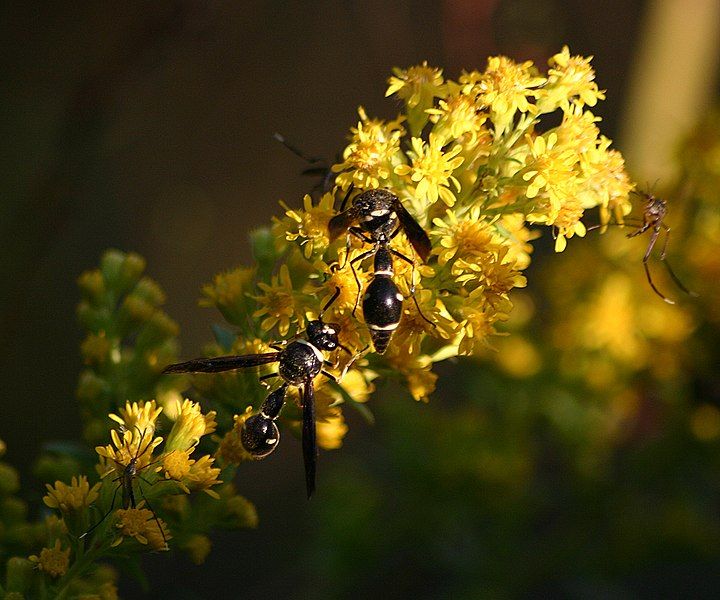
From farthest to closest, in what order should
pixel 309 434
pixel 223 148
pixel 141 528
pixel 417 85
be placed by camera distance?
pixel 223 148
pixel 417 85
pixel 309 434
pixel 141 528

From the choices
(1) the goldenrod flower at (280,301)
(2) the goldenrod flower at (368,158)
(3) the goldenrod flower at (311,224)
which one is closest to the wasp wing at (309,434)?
(1) the goldenrod flower at (280,301)

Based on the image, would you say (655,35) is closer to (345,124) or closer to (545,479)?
(345,124)

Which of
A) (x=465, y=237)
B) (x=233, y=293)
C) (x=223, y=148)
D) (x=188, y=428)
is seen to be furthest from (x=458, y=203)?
(x=223, y=148)

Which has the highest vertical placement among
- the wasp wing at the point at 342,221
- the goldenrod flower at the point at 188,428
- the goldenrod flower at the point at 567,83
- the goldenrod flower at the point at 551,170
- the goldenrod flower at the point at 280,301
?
the goldenrod flower at the point at 567,83

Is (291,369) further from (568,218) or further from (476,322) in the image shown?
(568,218)

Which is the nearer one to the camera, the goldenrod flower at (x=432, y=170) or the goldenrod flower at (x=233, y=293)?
the goldenrod flower at (x=432, y=170)

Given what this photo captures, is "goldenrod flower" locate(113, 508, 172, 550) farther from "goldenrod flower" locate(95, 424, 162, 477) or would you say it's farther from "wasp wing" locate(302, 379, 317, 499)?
"wasp wing" locate(302, 379, 317, 499)

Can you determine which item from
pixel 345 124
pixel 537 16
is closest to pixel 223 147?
pixel 345 124

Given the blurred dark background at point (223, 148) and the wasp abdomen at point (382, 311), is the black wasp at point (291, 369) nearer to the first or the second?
the wasp abdomen at point (382, 311)
